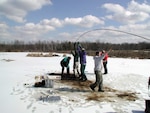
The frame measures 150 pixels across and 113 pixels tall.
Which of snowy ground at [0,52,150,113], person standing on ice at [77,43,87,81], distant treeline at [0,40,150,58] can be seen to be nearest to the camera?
snowy ground at [0,52,150,113]

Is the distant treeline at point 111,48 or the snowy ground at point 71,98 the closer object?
the snowy ground at point 71,98

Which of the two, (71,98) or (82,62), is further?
(82,62)

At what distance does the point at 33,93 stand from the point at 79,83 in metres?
2.87

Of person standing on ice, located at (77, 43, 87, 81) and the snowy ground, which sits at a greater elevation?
person standing on ice, located at (77, 43, 87, 81)

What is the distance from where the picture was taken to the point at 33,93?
838 cm

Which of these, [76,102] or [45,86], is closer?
[76,102]

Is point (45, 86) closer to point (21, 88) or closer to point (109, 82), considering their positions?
point (21, 88)

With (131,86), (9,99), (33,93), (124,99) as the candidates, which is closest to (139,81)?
(131,86)

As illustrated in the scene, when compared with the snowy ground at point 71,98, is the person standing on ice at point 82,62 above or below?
above

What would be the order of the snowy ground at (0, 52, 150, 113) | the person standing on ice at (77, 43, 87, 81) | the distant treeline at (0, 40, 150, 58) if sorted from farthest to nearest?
1. the distant treeline at (0, 40, 150, 58)
2. the person standing on ice at (77, 43, 87, 81)
3. the snowy ground at (0, 52, 150, 113)

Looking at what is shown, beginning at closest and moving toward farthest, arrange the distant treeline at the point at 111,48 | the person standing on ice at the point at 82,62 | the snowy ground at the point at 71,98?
the snowy ground at the point at 71,98
the person standing on ice at the point at 82,62
the distant treeline at the point at 111,48

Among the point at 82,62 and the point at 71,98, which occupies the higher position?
the point at 82,62

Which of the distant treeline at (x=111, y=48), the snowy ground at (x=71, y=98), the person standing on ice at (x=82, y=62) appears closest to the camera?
the snowy ground at (x=71, y=98)

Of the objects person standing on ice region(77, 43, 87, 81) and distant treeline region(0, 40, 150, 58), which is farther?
distant treeline region(0, 40, 150, 58)
